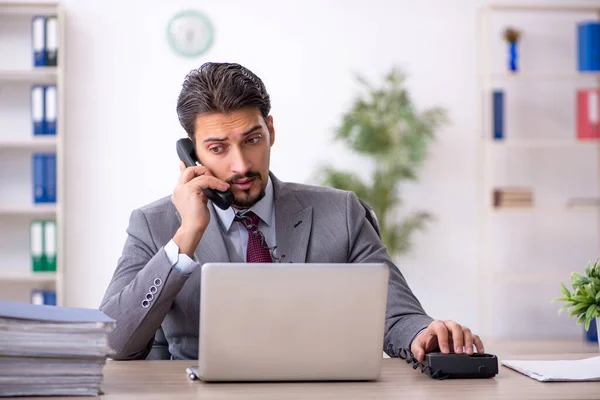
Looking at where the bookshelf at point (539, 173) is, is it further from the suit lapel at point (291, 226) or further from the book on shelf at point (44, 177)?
the suit lapel at point (291, 226)

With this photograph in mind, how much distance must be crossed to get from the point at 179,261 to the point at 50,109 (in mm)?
3390

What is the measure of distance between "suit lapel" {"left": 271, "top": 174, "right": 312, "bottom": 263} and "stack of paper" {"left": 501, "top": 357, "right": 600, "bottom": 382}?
631 mm

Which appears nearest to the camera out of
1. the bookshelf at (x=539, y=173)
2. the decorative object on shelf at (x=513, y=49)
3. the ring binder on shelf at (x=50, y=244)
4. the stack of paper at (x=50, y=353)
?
the stack of paper at (x=50, y=353)

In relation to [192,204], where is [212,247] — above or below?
below

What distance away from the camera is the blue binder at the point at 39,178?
504cm

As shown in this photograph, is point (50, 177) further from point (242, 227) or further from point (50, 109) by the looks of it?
point (242, 227)

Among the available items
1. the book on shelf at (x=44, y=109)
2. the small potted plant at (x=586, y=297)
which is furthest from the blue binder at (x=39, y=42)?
the small potted plant at (x=586, y=297)

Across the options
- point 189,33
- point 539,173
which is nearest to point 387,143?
point 539,173

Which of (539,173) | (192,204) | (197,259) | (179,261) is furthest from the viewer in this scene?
(539,173)

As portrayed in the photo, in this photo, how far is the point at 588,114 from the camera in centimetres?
538

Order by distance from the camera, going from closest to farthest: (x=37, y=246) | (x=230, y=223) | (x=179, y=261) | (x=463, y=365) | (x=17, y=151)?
1. (x=463, y=365)
2. (x=179, y=261)
3. (x=230, y=223)
4. (x=37, y=246)
5. (x=17, y=151)

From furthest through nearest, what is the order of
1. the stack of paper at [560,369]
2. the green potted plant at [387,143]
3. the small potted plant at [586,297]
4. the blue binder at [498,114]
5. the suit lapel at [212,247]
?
the blue binder at [498,114], the green potted plant at [387,143], the suit lapel at [212,247], the small potted plant at [586,297], the stack of paper at [560,369]

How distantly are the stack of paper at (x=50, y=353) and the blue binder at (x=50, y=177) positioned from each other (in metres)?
3.71

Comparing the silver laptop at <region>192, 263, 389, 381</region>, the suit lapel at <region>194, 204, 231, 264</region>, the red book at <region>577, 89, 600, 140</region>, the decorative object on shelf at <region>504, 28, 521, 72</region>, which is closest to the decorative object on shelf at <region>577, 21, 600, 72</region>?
the red book at <region>577, 89, 600, 140</region>
